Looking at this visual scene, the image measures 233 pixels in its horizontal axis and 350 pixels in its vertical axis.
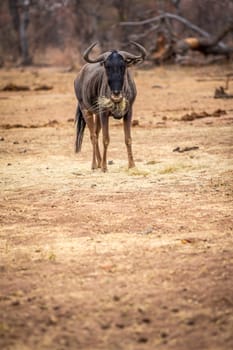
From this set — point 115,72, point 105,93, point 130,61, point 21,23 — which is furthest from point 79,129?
point 21,23

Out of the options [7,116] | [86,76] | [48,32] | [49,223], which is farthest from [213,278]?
[48,32]

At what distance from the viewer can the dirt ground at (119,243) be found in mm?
4559

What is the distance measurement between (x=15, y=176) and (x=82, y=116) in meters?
1.80

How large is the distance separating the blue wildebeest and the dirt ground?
433 millimetres

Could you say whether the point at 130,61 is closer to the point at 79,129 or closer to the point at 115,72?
the point at 115,72

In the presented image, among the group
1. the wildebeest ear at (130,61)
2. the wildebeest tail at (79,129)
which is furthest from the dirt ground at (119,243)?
the wildebeest ear at (130,61)

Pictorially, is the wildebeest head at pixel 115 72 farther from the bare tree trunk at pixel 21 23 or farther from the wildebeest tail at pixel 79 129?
the bare tree trunk at pixel 21 23

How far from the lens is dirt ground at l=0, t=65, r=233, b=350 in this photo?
4559 millimetres

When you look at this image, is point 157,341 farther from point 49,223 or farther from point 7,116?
point 7,116

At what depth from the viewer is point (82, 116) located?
11.2 metres

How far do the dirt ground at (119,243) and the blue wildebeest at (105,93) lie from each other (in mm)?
433

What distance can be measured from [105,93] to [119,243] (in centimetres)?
387

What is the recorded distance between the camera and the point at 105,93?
9914 millimetres

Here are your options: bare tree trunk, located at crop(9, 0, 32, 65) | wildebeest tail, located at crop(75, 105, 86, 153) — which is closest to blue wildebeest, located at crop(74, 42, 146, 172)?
wildebeest tail, located at crop(75, 105, 86, 153)
